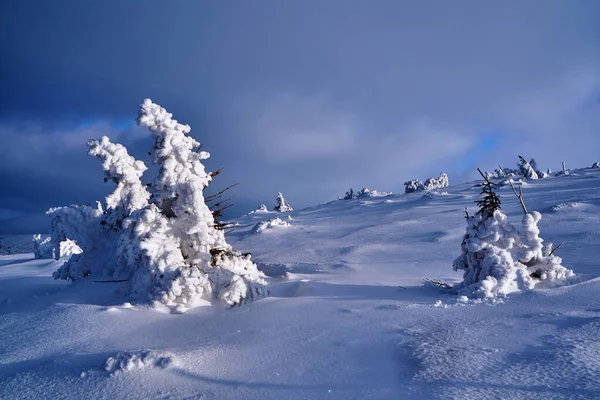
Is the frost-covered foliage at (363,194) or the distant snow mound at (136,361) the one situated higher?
the frost-covered foliage at (363,194)

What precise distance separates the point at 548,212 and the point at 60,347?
38.8ft

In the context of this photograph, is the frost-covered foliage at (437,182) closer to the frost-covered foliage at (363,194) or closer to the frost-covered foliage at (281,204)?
the frost-covered foliage at (363,194)

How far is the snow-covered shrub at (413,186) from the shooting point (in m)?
25.5

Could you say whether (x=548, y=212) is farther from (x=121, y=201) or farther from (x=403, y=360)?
(x=121, y=201)

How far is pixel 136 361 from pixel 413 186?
80.3ft

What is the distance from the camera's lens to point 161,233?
221 inches

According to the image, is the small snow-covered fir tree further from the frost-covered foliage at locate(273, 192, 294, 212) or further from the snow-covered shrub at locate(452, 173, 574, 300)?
the snow-covered shrub at locate(452, 173, 574, 300)

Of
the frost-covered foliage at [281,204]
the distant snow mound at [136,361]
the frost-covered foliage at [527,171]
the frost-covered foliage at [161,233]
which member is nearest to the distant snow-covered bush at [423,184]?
the frost-covered foliage at [527,171]

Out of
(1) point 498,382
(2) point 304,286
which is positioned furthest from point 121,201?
(1) point 498,382

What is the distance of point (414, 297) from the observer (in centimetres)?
481

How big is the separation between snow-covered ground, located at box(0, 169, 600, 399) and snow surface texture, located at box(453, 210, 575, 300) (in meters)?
0.29

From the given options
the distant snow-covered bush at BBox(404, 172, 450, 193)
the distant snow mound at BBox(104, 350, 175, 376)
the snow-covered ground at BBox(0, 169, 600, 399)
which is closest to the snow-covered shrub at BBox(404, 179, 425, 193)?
the distant snow-covered bush at BBox(404, 172, 450, 193)

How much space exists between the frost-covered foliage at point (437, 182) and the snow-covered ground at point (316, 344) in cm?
2058

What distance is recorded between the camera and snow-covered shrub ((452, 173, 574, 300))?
15.0 feet
